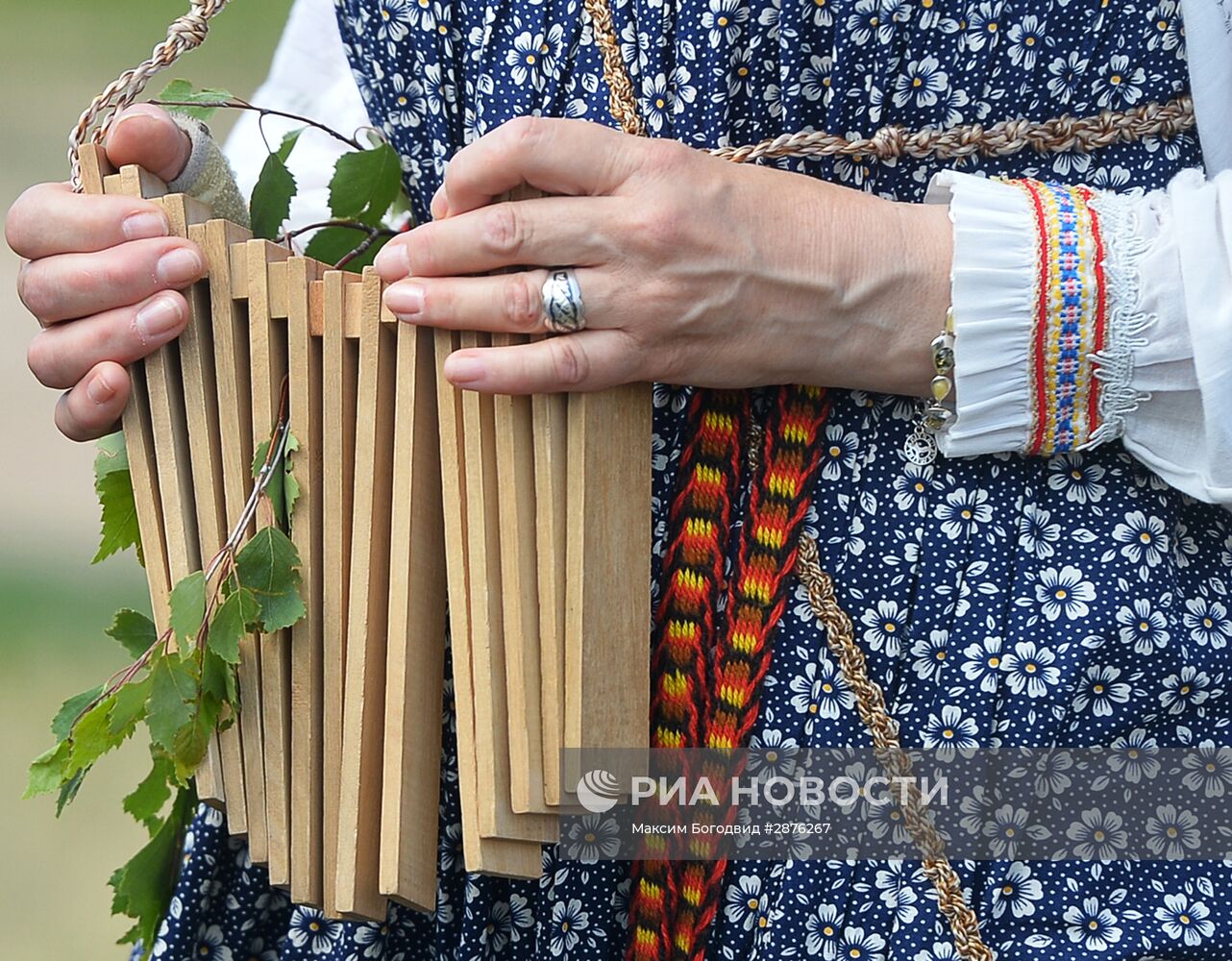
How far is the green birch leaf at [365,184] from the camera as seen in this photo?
879mm

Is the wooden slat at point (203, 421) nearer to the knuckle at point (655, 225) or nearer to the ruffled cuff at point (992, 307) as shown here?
the knuckle at point (655, 225)

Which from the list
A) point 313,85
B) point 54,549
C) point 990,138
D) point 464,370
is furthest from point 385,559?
point 54,549

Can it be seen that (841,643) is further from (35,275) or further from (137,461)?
(35,275)

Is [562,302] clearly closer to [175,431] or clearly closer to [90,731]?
[175,431]

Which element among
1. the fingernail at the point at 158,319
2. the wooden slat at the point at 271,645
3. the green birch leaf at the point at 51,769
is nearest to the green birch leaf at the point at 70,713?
the green birch leaf at the point at 51,769

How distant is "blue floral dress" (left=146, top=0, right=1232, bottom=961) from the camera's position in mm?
758

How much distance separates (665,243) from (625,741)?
1.02 feet

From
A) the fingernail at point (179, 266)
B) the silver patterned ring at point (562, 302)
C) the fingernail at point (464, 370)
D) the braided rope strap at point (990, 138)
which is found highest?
the braided rope strap at point (990, 138)

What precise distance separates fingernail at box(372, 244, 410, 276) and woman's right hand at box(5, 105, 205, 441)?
0.39ft

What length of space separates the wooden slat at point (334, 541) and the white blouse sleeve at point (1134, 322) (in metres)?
0.39

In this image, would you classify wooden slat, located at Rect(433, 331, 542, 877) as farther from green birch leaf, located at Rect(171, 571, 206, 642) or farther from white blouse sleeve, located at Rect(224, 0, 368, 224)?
white blouse sleeve, located at Rect(224, 0, 368, 224)

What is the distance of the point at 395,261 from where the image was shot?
711mm

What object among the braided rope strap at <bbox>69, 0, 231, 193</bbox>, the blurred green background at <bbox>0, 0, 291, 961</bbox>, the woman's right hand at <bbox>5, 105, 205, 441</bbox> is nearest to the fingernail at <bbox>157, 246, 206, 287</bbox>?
the woman's right hand at <bbox>5, 105, 205, 441</bbox>

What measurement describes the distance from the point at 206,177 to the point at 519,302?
0.26 meters
